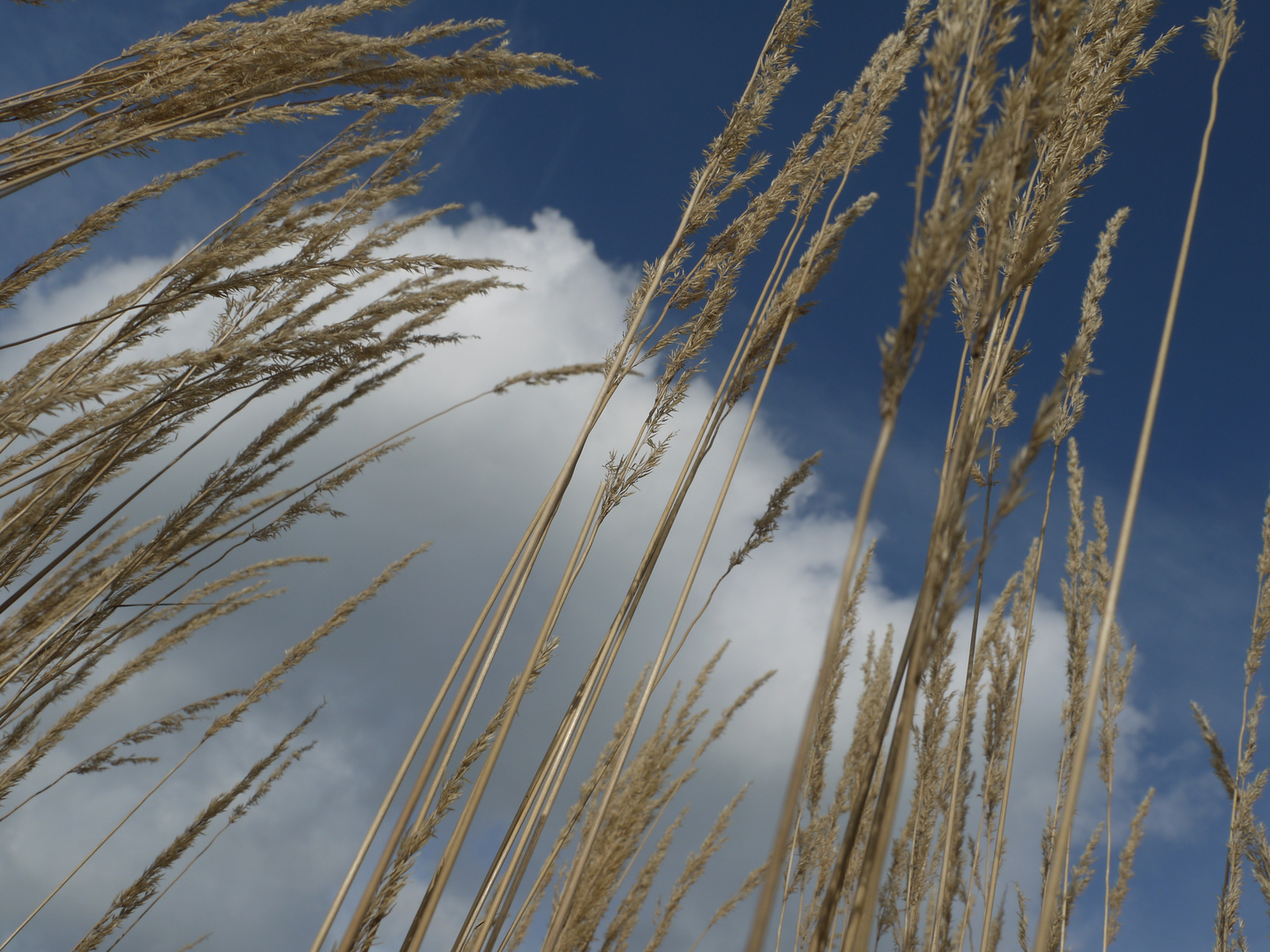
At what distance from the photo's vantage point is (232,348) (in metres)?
1.79

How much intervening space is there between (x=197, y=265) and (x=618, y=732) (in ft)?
7.60

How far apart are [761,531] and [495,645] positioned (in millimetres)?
886

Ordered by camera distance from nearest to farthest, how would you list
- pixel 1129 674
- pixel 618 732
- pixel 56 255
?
pixel 56 255 → pixel 618 732 → pixel 1129 674

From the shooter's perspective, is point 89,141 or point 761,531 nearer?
point 89,141

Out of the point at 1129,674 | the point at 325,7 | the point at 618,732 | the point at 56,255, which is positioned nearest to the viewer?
the point at 325,7

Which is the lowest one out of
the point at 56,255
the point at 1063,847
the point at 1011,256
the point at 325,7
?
the point at 1063,847

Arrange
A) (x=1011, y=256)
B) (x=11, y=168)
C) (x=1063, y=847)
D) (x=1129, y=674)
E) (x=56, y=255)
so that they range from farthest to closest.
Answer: (x=1129, y=674) → (x=56, y=255) → (x=11, y=168) → (x=1011, y=256) → (x=1063, y=847)

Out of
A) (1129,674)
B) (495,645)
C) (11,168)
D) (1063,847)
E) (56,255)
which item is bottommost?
(1063,847)

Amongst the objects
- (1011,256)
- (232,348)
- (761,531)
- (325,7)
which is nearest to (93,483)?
(232,348)

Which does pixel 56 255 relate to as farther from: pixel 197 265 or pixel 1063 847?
pixel 1063 847

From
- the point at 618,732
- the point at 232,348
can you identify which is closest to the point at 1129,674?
the point at 618,732

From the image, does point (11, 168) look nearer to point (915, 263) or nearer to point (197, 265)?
point (197, 265)

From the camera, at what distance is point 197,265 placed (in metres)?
1.79

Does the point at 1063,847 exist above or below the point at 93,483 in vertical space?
below
